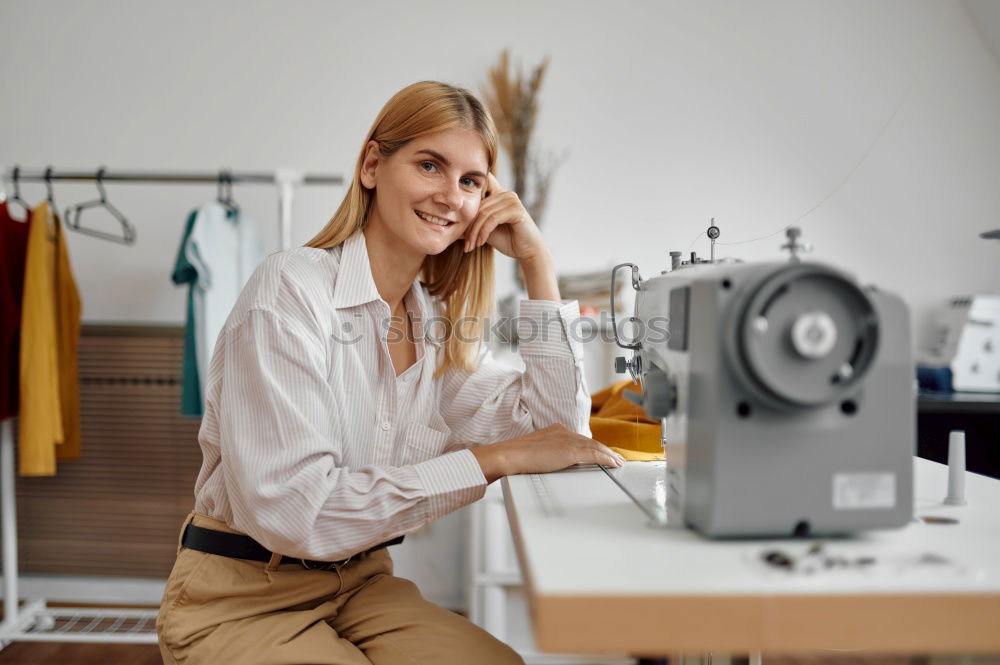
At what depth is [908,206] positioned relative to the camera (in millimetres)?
2271

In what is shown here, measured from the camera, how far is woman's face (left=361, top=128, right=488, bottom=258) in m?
1.36

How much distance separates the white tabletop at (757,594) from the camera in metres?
0.62

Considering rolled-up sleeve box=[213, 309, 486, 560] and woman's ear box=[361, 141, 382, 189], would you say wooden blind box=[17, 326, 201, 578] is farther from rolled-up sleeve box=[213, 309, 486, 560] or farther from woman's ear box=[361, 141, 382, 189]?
rolled-up sleeve box=[213, 309, 486, 560]

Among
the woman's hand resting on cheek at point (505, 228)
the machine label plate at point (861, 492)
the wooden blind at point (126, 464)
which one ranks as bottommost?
the wooden blind at point (126, 464)

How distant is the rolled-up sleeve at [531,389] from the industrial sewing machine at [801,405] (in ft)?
2.06

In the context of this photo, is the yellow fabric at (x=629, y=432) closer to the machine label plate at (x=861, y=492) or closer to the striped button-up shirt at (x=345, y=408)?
the striped button-up shirt at (x=345, y=408)

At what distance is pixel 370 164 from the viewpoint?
1.43m

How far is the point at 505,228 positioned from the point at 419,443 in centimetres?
45

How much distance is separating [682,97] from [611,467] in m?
2.27

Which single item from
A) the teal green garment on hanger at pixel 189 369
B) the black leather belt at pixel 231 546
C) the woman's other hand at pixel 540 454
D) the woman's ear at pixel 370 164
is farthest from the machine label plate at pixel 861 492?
the teal green garment on hanger at pixel 189 369

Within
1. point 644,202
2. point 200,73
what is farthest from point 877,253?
point 200,73

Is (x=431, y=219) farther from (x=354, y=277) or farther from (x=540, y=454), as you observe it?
(x=540, y=454)

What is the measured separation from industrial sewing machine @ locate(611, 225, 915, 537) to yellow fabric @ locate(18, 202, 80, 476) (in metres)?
2.26

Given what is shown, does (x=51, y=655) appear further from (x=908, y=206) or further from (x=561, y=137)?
(x=908, y=206)
